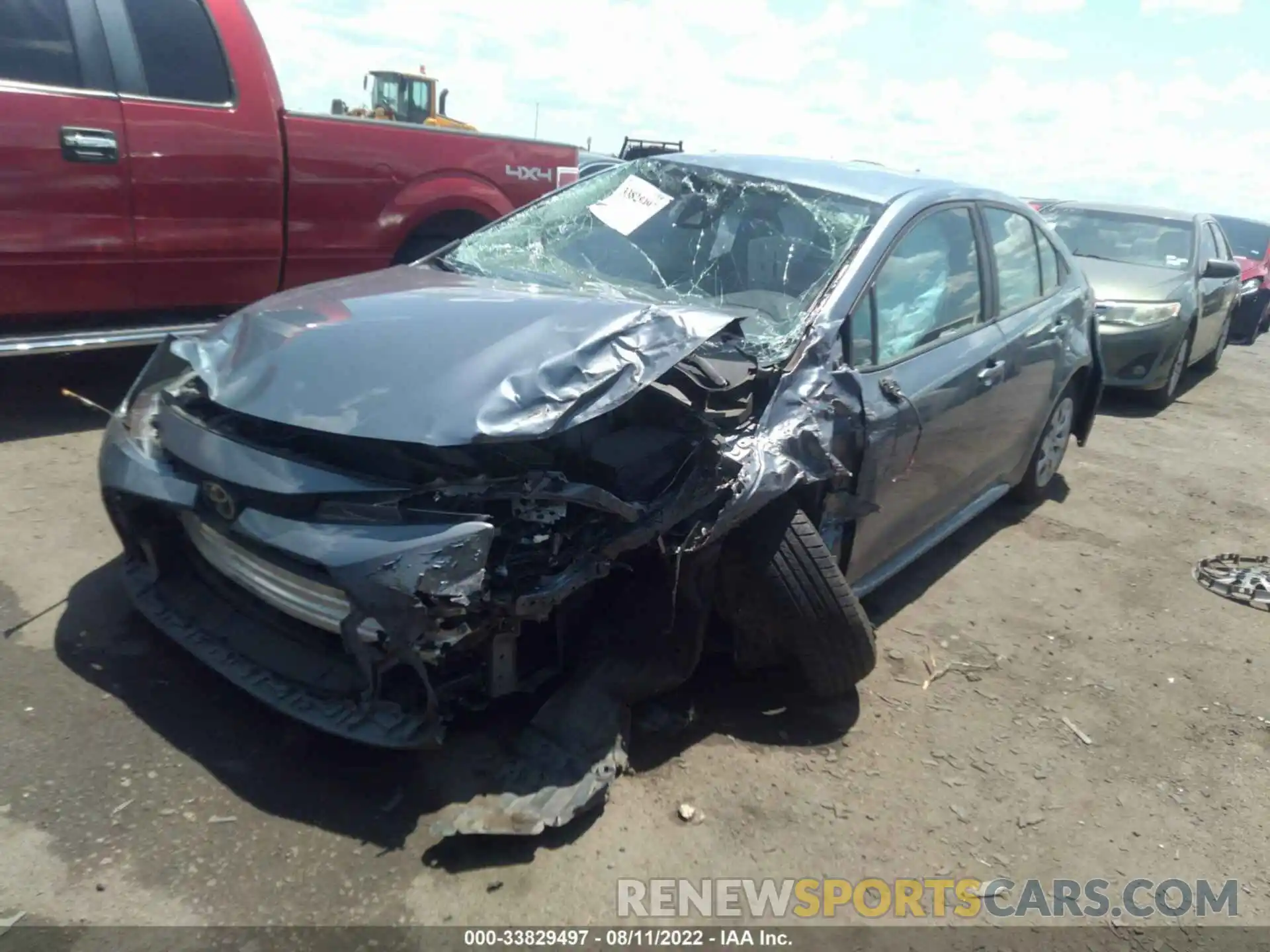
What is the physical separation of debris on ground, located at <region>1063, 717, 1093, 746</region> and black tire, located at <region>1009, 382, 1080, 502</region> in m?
1.88

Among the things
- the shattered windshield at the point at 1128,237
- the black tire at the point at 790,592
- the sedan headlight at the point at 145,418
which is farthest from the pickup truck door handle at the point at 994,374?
the shattered windshield at the point at 1128,237

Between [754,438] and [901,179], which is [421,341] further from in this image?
[901,179]

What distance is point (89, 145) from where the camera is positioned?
455cm

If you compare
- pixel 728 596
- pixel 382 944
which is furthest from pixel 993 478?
pixel 382 944

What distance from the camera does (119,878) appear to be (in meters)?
2.32

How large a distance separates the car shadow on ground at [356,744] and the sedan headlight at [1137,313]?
596cm

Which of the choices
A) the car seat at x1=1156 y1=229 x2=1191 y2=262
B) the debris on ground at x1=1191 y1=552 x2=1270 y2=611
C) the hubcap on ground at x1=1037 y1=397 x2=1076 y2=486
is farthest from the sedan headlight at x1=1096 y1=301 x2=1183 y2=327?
the debris on ground at x1=1191 y1=552 x2=1270 y2=611

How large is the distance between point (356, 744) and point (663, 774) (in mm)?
901

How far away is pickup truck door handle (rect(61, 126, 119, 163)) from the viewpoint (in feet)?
14.7

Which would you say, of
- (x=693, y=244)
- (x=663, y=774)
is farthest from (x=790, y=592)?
(x=693, y=244)

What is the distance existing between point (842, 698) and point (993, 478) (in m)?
1.74

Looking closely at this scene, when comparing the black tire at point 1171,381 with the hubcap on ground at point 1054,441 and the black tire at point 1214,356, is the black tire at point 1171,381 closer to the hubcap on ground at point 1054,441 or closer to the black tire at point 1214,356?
the black tire at point 1214,356

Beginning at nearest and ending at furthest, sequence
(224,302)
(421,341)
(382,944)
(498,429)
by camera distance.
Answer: (382,944), (498,429), (421,341), (224,302)

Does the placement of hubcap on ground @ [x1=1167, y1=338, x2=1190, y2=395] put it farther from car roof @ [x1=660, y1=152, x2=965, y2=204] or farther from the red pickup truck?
the red pickup truck
